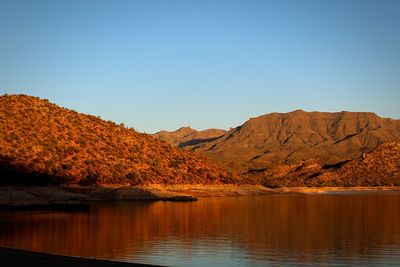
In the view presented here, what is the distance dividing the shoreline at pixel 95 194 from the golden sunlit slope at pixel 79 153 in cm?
277

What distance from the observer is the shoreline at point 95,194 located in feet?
216

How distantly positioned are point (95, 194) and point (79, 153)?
10740 millimetres

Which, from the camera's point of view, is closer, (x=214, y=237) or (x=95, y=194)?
(x=214, y=237)

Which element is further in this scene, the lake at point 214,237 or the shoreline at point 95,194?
Result: the shoreline at point 95,194

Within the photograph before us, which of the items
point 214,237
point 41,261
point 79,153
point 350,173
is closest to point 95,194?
point 79,153

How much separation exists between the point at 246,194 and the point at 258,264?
83.5m

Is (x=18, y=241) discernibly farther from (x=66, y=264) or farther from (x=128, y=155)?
(x=128, y=155)

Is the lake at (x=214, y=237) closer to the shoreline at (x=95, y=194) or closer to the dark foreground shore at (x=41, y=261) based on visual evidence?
the dark foreground shore at (x=41, y=261)

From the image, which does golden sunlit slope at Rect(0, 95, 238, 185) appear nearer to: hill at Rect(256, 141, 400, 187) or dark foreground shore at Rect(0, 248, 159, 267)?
hill at Rect(256, 141, 400, 187)

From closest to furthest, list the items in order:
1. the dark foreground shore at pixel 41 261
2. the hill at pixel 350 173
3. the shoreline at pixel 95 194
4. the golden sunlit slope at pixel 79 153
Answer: the dark foreground shore at pixel 41 261 < the shoreline at pixel 95 194 < the golden sunlit slope at pixel 79 153 < the hill at pixel 350 173

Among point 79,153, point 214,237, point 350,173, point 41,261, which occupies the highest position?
point 79,153

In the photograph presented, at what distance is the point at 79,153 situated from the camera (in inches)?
3656

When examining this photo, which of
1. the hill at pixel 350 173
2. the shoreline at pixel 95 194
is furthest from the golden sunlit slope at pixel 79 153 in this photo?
the hill at pixel 350 173

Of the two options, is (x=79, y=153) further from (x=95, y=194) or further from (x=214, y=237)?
(x=214, y=237)
